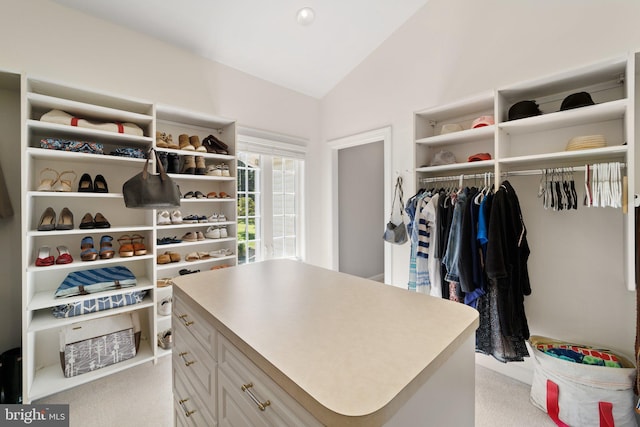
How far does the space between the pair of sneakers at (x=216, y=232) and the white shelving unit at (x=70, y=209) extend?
49cm

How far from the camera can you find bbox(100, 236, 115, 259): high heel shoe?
2010 mm

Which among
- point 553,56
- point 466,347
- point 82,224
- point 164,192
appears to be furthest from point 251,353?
point 553,56

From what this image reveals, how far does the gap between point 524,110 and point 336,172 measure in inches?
85.7

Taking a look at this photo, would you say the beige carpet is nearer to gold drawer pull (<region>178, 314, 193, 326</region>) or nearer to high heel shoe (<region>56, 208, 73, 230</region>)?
gold drawer pull (<region>178, 314, 193, 326</region>)

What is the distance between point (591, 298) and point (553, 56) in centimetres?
170

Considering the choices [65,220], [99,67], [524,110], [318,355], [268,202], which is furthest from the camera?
[268,202]

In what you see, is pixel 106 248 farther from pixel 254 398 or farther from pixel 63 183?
pixel 254 398

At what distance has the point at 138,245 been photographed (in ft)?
7.14

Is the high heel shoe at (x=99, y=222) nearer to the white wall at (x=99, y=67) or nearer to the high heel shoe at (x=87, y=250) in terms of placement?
the high heel shoe at (x=87, y=250)

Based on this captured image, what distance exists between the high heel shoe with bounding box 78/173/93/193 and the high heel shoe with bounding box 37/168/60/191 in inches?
5.7

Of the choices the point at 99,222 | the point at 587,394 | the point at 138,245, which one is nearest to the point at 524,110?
the point at 587,394

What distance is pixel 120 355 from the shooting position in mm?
2086

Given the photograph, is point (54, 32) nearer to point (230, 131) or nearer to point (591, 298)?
point (230, 131)
